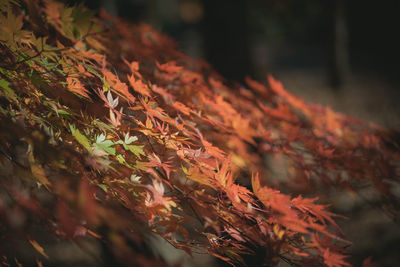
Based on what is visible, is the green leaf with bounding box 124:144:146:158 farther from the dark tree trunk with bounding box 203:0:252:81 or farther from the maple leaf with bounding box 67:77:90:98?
the dark tree trunk with bounding box 203:0:252:81

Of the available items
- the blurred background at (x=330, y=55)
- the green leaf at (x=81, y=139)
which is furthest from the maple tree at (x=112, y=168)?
the blurred background at (x=330, y=55)

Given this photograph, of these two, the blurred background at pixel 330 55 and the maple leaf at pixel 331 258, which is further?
the blurred background at pixel 330 55

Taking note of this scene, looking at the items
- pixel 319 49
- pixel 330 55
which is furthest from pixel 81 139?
pixel 319 49

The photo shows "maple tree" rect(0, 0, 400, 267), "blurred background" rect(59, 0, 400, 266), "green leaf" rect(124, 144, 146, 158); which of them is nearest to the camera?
"maple tree" rect(0, 0, 400, 267)

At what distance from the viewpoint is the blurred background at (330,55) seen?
2701 millimetres

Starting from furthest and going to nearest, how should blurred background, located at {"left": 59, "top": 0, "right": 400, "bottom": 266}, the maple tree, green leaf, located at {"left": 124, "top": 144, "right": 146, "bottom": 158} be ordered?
blurred background, located at {"left": 59, "top": 0, "right": 400, "bottom": 266} < green leaf, located at {"left": 124, "top": 144, "right": 146, "bottom": 158} < the maple tree

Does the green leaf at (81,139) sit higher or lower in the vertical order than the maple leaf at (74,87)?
lower

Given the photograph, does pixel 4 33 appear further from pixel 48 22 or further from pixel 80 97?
pixel 48 22

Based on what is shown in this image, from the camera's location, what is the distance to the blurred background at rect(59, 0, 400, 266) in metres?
2.70

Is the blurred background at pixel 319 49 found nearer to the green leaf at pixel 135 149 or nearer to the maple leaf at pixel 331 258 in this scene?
the green leaf at pixel 135 149

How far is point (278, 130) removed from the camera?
66.0 inches

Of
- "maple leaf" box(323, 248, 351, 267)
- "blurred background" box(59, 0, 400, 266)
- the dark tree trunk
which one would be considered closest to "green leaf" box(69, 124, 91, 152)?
"maple leaf" box(323, 248, 351, 267)

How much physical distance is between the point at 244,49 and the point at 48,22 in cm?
201

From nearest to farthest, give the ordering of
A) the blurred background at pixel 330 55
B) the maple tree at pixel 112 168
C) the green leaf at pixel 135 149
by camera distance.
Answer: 1. the maple tree at pixel 112 168
2. the green leaf at pixel 135 149
3. the blurred background at pixel 330 55
